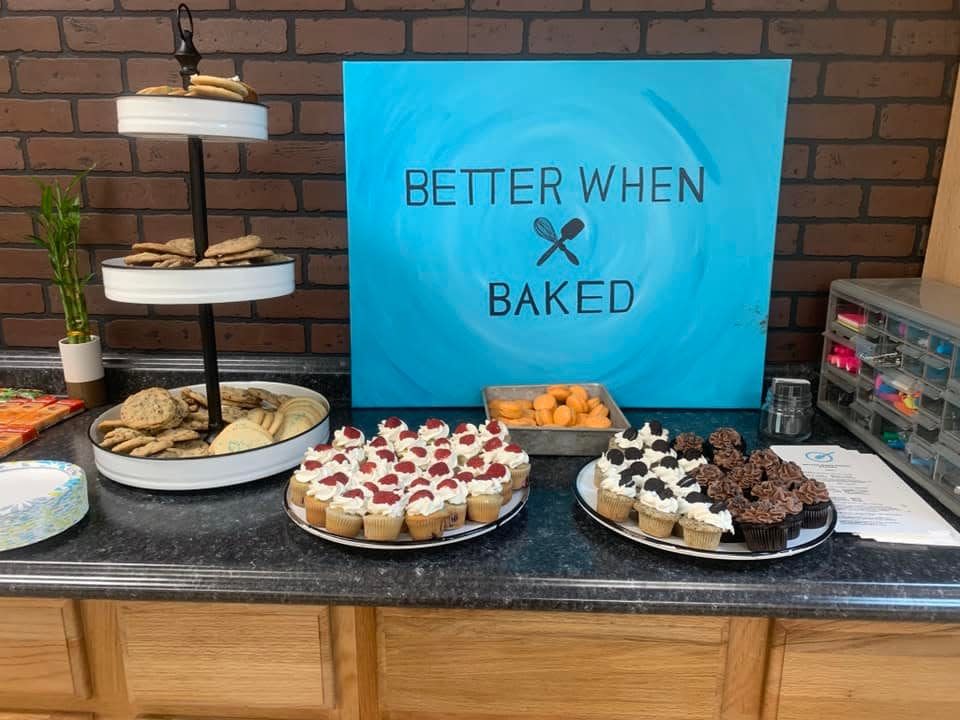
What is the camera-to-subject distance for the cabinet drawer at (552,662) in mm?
1010

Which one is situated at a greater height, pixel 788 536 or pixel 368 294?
pixel 368 294

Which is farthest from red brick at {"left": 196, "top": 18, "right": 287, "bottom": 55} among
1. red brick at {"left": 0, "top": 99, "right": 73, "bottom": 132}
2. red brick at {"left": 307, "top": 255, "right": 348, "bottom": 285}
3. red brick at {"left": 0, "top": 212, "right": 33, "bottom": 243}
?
red brick at {"left": 0, "top": 212, "right": 33, "bottom": 243}

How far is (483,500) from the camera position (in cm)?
108

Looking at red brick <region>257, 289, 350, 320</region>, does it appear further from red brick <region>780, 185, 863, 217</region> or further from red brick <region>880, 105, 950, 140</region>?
red brick <region>880, 105, 950, 140</region>

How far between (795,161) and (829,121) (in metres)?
0.11

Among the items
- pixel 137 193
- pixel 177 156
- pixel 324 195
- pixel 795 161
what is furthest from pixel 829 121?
pixel 137 193

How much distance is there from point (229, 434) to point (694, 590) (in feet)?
2.70

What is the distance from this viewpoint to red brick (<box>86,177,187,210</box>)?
1615 mm

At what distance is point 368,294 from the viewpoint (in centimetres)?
164

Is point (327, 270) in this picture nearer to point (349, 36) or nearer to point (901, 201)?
point (349, 36)

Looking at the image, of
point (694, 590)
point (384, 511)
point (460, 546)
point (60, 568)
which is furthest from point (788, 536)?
point (60, 568)

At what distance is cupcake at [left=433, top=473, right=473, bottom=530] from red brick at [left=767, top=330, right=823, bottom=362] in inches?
38.2

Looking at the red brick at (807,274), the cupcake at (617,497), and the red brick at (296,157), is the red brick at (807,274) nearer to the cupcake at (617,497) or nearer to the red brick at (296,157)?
the cupcake at (617,497)

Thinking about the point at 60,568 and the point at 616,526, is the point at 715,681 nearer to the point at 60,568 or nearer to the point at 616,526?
the point at 616,526
